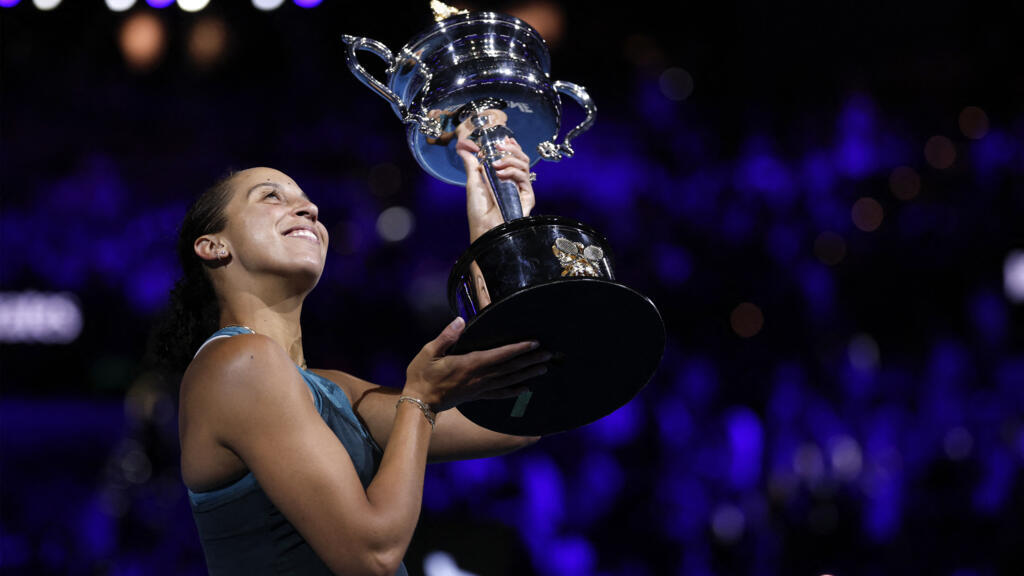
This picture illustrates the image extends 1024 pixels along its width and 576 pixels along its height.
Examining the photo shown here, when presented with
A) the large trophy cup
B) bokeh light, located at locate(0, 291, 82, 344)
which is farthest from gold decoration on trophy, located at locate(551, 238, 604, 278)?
bokeh light, located at locate(0, 291, 82, 344)

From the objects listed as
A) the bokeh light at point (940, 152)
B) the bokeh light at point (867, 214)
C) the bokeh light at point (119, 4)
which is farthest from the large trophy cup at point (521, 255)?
the bokeh light at point (940, 152)

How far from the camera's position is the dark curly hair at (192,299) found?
1485 millimetres

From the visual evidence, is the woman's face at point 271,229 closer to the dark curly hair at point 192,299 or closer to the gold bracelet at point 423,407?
the dark curly hair at point 192,299

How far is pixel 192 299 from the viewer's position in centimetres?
154

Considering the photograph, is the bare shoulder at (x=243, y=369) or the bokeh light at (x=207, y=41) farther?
the bokeh light at (x=207, y=41)

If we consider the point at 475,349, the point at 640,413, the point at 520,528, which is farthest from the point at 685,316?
the point at 475,349

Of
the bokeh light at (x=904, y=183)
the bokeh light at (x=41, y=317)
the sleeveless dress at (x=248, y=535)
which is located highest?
the bokeh light at (x=41, y=317)

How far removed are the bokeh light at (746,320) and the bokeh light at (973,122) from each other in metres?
1.56

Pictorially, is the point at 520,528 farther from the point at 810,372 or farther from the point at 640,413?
the point at 810,372

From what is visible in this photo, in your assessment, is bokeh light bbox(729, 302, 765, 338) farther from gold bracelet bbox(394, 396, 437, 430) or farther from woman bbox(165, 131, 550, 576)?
gold bracelet bbox(394, 396, 437, 430)

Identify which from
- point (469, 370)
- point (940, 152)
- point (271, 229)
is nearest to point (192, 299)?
point (271, 229)

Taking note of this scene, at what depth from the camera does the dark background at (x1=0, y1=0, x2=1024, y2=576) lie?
155 inches

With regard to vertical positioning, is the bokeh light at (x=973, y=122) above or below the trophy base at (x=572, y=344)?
above

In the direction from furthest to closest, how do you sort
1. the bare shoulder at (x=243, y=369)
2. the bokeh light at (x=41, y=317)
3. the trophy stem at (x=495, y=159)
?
the bokeh light at (x=41, y=317) < the trophy stem at (x=495, y=159) < the bare shoulder at (x=243, y=369)
